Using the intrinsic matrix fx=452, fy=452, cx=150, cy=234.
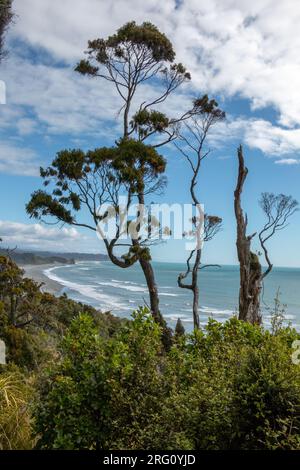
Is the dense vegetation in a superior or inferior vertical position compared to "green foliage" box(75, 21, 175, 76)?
inferior

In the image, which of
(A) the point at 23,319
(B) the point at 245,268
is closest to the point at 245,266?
(B) the point at 245,268

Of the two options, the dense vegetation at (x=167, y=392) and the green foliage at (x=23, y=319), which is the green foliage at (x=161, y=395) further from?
the green foliage at (x=23, y=319)

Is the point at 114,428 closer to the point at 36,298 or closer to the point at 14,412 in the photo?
the point at 14,412

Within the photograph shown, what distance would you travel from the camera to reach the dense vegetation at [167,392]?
2.61 m

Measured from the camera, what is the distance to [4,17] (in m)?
8.03

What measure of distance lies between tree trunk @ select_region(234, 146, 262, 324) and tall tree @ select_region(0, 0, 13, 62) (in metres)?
4.95

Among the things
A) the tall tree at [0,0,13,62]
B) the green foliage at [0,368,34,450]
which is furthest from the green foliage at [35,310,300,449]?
the tall tree at [0,0,13,62]

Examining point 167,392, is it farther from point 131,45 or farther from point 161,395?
point 131,45

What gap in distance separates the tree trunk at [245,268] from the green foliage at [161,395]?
18.8 ft

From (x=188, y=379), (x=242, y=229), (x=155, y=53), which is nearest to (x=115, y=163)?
(x=242, y=229)

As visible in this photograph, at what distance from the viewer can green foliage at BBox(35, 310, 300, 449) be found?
2605 millimetres

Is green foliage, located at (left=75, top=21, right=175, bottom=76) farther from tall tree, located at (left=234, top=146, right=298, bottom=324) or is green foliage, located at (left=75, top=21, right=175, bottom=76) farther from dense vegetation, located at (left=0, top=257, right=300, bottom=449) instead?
dense vegetation, located at (left=0, top=257, right=300, bottom=449)

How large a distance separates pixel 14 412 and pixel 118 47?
11067 millimetres

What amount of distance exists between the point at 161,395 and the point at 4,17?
24.7ft
